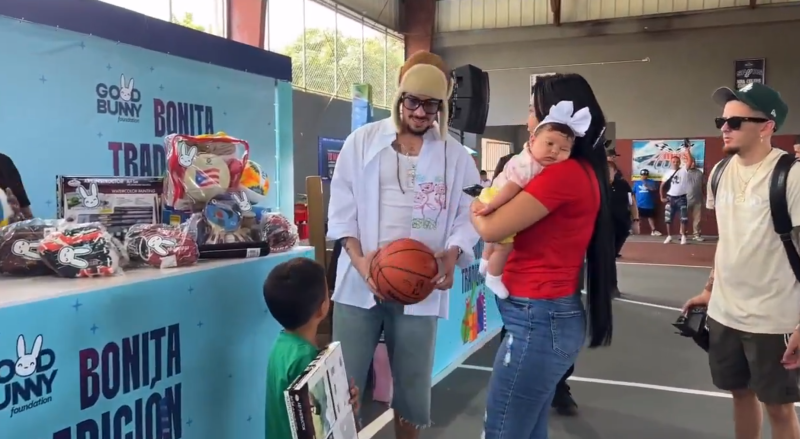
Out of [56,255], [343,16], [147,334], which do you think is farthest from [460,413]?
[343,16]

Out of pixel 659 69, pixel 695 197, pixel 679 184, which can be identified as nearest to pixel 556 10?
pixel 659 69

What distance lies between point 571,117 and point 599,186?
0.74 ft

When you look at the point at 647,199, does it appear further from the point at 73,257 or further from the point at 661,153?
the point at 73,257

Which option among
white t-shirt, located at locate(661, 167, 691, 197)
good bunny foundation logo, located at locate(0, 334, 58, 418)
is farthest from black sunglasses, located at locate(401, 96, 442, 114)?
white t-shirt, located at locate(661, 167, 691, 197)

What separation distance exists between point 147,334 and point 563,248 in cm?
117

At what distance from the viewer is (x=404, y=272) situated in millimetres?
2047

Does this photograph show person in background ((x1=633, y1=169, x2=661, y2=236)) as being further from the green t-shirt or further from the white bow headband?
the green t-shirt

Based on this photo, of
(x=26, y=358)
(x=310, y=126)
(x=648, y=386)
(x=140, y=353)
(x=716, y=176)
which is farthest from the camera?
(x=310, y=126)

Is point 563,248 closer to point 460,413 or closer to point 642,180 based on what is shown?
point 460,413

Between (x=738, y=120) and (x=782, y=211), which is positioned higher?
(x=738, y=120)

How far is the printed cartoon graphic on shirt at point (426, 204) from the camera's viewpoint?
7.34 feet

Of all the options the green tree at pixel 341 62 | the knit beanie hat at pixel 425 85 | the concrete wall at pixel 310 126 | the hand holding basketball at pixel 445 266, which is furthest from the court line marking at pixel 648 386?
the green tree at pixel 341 62

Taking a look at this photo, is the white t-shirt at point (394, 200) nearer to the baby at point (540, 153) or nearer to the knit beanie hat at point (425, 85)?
the knit beanie hat at point (425, 85)

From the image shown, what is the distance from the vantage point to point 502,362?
6.02 feet
